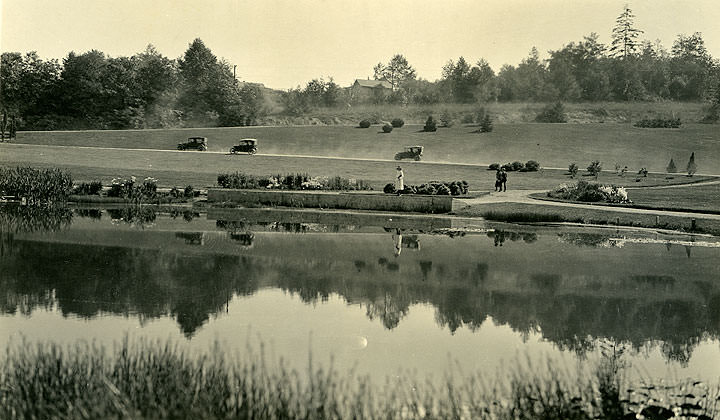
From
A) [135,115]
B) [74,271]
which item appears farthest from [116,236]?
[135,115]

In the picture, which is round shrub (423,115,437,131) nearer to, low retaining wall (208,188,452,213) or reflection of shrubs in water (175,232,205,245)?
low retaining wall (208,188,452,213)

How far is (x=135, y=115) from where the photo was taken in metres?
62.8

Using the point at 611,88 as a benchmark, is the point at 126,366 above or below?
below

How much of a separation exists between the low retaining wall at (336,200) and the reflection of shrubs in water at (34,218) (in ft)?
22.8

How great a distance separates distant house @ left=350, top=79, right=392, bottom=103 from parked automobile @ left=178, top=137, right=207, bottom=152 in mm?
15334

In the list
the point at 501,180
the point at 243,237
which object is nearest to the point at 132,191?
the point at 243,237

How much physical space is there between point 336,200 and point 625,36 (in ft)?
57.8

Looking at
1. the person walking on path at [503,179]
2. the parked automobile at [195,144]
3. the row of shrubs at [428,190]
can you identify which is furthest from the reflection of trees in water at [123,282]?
the parked automobile at [195,144]

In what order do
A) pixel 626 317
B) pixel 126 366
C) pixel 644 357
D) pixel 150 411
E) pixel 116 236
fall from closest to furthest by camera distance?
1. pixel 150 411
2. pixel 126 366
3. pixel 644 357
4. pixel 626 317
5. pixel 116 236

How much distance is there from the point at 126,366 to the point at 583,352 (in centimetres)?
691

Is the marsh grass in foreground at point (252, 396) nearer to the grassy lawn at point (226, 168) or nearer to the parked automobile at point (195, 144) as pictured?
the grassy lawn at point (226, 168)

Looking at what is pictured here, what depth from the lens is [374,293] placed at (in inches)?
606

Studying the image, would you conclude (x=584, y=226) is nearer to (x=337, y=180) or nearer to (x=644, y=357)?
(x=337, y=180)

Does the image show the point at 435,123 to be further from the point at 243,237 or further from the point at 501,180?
the point at 243,237
